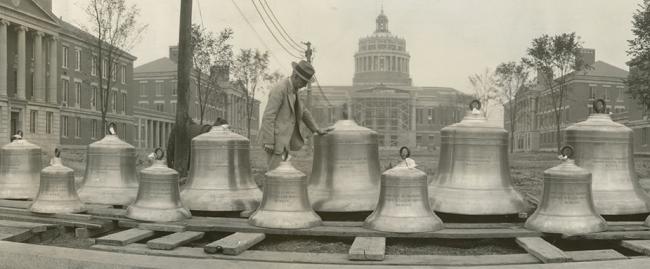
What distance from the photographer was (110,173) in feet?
26.7

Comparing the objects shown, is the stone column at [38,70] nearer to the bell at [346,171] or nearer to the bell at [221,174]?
the bell at [221,174]

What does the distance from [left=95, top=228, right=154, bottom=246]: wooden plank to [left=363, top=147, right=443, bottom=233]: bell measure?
6.54ft

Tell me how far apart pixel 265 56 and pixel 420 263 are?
31.8 metres

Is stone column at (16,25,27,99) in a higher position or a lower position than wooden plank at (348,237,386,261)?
higher

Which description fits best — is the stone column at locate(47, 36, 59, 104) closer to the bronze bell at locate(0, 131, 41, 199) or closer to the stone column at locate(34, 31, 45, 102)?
the stone column at locate(34, 31, 45, 102)

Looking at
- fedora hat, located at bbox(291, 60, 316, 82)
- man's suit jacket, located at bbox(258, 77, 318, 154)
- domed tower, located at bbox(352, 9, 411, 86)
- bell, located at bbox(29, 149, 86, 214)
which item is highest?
domed tower, located at bbox(352, 9, 411, 86)

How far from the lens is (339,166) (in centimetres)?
725

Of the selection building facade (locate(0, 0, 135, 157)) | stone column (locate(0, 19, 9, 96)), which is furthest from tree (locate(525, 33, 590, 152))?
stone column (locate(0, 19, 9, 96))

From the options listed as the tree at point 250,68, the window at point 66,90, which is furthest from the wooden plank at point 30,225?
the window at point 66,90

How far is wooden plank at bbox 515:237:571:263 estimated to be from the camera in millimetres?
4711

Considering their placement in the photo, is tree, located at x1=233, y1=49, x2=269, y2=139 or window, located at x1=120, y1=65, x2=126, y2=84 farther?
window, located at x1=120, y1=65, x2=126, y2=84

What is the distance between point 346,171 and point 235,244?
2312 millimetres

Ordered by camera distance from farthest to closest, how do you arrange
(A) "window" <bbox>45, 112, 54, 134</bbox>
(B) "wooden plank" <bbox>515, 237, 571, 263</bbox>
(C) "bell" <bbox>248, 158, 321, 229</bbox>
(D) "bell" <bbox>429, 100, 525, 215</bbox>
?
(A) "window" <bbox>45, 112, 54, 134</bbox> < (D) "bell" <bbox>429, 100, 525, 215</bbox> < (C) "bell" <bbox>248, 158, 321, 229</bbox> < (B) "wooden plank" <bbox>515, 237, 571, 263</bbox>

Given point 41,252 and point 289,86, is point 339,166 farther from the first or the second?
point 41,252
